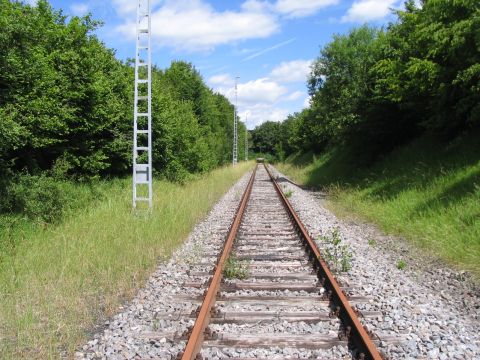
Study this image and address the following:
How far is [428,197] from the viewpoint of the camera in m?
12.5

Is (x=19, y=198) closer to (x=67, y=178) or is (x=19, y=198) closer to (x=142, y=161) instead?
(x=67, y=178)

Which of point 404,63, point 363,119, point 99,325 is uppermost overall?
point 404,63

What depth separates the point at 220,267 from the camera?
7320 millimetres

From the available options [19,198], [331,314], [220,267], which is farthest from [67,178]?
[331,314]

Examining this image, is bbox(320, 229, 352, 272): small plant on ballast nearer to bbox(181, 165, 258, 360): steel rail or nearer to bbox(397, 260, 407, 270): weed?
bbox(397, 260, 407, 270): weed

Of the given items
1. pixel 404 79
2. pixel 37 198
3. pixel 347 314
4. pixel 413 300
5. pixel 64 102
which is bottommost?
pixel 413 300

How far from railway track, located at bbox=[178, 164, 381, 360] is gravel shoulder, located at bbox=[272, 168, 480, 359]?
1.14ft

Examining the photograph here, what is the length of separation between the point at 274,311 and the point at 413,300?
1927mm

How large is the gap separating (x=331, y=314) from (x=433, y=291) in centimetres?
210

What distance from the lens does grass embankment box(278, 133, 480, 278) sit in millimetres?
9086

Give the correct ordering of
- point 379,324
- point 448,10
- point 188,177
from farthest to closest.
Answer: point 188,177, point 448,10, point 379,324

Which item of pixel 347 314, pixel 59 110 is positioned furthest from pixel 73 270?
pixel 59 110

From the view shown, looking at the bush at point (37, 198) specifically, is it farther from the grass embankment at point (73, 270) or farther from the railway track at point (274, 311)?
the railway track at point (274, 311)

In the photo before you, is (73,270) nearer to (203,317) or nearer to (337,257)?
(203,317)
